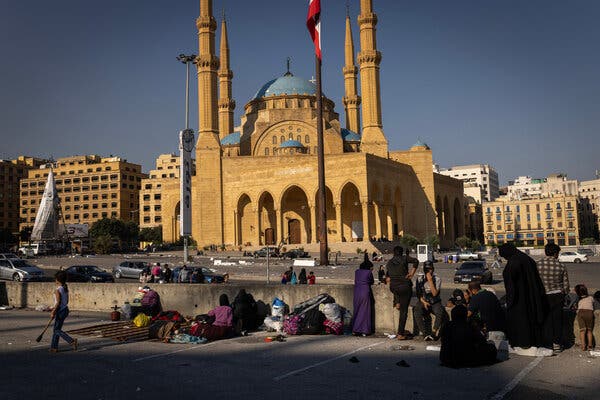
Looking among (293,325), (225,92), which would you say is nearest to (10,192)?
(225,92)

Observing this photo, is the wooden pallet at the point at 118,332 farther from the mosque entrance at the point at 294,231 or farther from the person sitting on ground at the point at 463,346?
the mosque entrance at the point at 294,231

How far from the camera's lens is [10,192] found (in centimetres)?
11219

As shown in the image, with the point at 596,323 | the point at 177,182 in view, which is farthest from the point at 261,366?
the point at 177,182

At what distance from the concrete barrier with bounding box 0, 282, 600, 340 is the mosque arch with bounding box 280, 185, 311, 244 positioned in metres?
48.8

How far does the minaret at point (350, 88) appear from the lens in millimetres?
77125

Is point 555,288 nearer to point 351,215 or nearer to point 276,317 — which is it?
point 276,317

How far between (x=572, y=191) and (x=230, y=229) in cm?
8227

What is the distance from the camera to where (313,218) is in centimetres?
5938

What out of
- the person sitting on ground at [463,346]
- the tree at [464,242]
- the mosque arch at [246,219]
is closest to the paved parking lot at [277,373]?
the person sitting on ground at [463,346]

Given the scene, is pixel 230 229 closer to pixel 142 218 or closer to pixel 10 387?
pixel 142 218

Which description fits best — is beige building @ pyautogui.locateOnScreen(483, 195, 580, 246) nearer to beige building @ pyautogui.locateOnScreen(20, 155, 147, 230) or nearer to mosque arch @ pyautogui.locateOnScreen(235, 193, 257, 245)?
mosque arch @ pyautogui.locateOnScreen(235, 193, 257, 245)

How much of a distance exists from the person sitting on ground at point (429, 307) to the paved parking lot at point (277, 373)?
1.07 ft

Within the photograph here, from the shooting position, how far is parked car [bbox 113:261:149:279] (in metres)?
31.0

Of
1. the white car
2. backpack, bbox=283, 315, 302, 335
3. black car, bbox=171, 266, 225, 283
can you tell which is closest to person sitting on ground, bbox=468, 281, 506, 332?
backpack, bbox=283, 315, 302, 335
